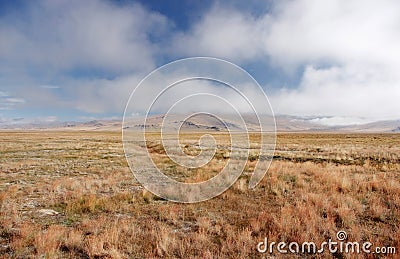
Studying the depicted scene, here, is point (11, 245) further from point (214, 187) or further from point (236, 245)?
point (214, 187)

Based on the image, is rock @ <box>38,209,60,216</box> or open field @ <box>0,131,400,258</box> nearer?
open field @ <box>0,131,400,258</box>

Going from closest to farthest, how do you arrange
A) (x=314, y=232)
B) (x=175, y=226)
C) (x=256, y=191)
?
(x=314, y=232) → (x=175, y=226) → (x=256, y=191)

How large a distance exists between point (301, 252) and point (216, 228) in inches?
86.4

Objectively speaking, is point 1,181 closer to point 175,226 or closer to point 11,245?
point 11,245

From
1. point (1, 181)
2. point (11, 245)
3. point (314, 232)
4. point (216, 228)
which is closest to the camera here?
point (11, 245)

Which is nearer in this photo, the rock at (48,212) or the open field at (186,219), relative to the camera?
the open field at (186,219)

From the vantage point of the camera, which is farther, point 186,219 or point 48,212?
point 48,212

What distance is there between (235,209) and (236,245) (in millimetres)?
3212

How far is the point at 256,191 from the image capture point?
38.5 ft

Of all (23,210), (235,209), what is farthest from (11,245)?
(235,209)

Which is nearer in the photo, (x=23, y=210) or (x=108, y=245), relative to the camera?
(x=108, y=245)

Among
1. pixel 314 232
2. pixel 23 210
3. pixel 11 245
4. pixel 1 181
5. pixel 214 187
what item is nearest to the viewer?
pixel 11 245

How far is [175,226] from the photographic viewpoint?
7375 millimetres

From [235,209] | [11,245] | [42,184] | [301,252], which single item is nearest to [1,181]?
[42,184]
